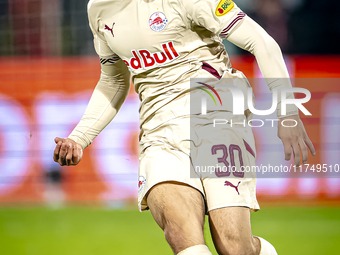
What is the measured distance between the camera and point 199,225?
5.30ft

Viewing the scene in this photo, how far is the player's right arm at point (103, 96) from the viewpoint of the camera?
2.05 m

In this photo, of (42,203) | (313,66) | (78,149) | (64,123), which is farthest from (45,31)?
(78,149)

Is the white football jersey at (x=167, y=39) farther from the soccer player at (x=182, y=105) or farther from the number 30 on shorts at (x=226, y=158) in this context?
the number 30 on shorts at (x=226, y=158)

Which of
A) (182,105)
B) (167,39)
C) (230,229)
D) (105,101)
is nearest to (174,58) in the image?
(167,39)

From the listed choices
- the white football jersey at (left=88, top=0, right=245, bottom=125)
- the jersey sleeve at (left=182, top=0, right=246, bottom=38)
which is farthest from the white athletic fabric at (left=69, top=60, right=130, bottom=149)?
the jersey sleeve at (left=182, top=0, right=246, bottom=38)

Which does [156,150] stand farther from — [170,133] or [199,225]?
[199,225]

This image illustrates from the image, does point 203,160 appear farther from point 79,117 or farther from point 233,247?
point 79,117

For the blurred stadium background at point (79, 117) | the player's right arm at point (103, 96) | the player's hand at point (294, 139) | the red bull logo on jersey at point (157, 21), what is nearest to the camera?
the player's hand at point (294, 139)

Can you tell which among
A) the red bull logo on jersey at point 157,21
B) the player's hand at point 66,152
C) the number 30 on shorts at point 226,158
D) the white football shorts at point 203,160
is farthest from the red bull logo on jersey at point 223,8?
the player's hand at point 66,152

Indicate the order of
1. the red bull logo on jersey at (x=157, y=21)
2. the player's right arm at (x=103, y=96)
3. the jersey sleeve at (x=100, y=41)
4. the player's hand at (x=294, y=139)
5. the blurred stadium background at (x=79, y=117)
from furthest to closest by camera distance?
the blurred stadium background at (x=79, y=117) < the player's right arm at (x=103, y=96) < the jersey sleeve at (x=100, y=41) < the red bull logo on jersey at (x=157, y=21) < the player's hand at (x=294, y=139)

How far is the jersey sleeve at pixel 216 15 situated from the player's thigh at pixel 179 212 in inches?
24.4

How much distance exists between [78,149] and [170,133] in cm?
44

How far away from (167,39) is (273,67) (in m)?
0.44

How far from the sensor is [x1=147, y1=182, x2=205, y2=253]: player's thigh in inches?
62.4
